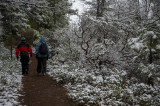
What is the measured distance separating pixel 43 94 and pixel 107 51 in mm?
5064

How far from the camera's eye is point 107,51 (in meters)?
9.88

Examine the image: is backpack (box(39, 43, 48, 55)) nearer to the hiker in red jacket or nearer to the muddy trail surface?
the hiker in red jacket

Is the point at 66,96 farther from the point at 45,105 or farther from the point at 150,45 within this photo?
the point at 150,45

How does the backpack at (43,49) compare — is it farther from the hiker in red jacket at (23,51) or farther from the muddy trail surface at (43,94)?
the muddy trail surface at (43,94)

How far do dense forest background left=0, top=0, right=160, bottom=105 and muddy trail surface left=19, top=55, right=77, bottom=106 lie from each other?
42cm

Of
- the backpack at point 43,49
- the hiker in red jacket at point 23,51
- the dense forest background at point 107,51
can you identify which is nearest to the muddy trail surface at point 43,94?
the dense forest background at point 107,51

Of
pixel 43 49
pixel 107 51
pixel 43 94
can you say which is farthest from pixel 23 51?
pixel 107 51

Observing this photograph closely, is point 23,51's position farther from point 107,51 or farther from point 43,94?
point 107,51

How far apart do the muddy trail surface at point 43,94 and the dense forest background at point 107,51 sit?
1.38ft

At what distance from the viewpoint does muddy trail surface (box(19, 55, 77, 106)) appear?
5609 millimetres

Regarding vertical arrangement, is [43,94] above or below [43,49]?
below

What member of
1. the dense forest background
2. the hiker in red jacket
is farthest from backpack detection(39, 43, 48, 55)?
the dense forest background

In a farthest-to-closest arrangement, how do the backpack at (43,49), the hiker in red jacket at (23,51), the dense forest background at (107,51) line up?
the hiker in red jacket at (23,51) < the backpack at (43,49) < the dense forest background at (107,51)

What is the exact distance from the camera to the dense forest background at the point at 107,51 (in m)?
6.21
